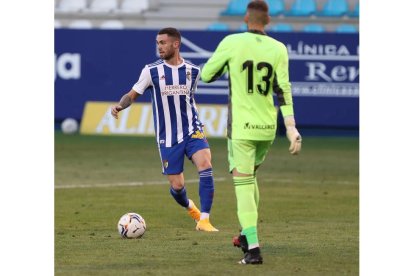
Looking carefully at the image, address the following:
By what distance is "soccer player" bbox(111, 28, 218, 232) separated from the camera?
1277cm

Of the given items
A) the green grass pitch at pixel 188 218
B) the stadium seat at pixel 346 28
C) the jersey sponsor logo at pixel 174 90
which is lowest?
the green grass pitch at pixel 188 218

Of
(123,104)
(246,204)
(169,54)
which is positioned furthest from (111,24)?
(246,204)

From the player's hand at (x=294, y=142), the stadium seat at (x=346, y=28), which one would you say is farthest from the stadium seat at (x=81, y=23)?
the player's hand at (x=294, y=142)

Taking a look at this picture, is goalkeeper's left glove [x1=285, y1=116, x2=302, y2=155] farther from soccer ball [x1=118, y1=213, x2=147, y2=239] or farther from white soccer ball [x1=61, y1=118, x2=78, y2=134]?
white soccer ball [x1=61, y1=118, x2=78, y2=134]

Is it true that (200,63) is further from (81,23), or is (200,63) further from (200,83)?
(81,23)

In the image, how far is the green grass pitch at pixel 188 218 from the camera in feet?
33.1

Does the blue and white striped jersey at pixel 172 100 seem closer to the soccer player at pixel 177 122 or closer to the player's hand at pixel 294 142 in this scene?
the soccer player at pixel 177 122

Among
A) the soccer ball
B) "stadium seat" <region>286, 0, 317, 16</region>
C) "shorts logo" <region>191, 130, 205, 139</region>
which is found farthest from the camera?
"stadium seat" <region>286, 0, 317, 16</region>

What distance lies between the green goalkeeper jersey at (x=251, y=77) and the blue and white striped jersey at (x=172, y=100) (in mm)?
2704

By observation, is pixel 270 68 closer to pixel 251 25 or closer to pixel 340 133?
pixel 251 25

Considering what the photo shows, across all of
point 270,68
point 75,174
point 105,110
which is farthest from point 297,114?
point 270,68

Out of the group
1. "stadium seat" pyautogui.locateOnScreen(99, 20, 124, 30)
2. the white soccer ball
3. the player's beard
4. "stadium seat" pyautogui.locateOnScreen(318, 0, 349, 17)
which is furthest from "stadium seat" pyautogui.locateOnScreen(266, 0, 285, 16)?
the player's beard

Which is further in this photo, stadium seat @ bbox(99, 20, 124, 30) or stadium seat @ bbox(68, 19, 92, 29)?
stadium seat @ bbox(68, 19, 92, 29)

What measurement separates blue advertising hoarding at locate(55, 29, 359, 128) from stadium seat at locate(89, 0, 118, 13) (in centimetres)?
482
